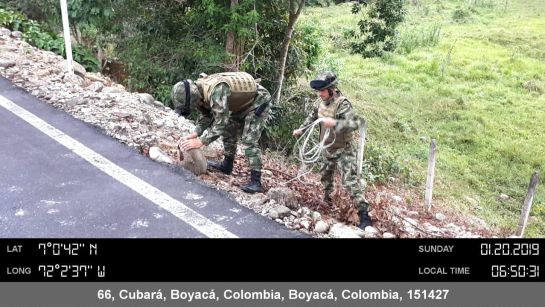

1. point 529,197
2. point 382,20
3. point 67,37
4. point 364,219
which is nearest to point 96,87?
point 67,37

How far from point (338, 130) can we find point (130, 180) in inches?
73.7

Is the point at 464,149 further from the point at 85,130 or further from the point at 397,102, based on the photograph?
the point at 85,130

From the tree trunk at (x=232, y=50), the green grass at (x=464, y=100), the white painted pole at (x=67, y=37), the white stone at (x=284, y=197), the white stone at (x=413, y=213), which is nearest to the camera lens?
the white stone at (x=284, y=197)

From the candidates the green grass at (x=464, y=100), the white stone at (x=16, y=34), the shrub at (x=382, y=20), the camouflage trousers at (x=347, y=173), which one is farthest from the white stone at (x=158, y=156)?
the shrub at (x=382, y=20)

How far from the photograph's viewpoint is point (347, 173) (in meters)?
4.52

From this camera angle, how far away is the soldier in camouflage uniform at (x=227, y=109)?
4324mm

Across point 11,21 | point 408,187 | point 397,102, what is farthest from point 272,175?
point 397,102

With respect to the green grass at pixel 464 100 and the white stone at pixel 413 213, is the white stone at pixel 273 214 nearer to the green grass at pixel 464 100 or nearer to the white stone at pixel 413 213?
the white stone at pixel 413 213

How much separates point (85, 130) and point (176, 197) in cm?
175

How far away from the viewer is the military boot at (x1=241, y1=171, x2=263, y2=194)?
4395mm

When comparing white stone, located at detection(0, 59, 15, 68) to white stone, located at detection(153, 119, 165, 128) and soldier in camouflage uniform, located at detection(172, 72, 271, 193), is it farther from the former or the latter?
soldier in camouflage uniform, located at detection(172, 72, 271, 193)

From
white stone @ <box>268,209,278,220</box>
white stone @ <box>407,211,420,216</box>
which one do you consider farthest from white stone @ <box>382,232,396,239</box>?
white stone @ <box>407,211,420,216</box>

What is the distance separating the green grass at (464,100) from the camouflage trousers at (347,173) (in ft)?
9.42

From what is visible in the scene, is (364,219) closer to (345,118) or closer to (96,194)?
(345,118)
